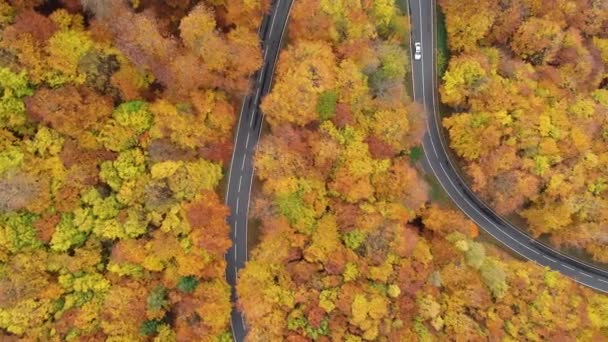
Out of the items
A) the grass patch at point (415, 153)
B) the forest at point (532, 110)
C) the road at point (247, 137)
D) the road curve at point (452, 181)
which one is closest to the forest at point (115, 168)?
the road at point (247, 137)

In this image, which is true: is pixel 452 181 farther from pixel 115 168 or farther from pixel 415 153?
pixel 115 168


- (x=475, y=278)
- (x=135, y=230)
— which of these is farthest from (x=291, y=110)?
(x=475, y=278)

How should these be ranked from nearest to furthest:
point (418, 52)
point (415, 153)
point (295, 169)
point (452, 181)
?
point (295, 169)
point (415, 153)
point (418, 52)
point (452, 181)

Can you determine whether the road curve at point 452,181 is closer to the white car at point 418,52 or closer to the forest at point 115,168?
the white car at point 418,52

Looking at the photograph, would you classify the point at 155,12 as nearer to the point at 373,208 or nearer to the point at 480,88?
the point at 373,208

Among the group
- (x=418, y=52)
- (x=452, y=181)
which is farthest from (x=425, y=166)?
(x=418, y=52)

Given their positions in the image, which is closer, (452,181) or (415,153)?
(415,153)
